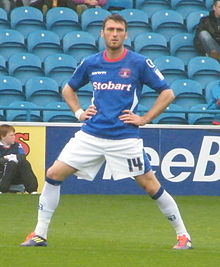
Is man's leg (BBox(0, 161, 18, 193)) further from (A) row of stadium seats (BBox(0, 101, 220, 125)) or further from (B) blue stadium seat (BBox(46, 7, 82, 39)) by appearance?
(B) blue stadium seat (BBox(46, 7, 82, 39))

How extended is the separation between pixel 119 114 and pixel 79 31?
31.0 ft

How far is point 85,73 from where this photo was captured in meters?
10.1

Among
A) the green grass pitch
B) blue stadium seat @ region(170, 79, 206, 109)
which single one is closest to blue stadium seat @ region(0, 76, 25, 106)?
the green grass pitch

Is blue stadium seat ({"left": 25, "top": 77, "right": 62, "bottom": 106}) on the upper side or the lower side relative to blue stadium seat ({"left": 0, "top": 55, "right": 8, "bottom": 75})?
lower

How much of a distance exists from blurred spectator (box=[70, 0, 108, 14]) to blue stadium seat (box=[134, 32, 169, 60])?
50.1 inches

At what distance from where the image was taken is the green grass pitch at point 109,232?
9133mm

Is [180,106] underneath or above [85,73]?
underneath

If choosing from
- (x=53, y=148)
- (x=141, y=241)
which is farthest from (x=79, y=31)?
(x=141, y=241)

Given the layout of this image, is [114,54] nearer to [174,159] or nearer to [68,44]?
[174,159]

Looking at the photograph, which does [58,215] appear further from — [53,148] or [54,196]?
[54,196]

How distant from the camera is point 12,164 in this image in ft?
53.1

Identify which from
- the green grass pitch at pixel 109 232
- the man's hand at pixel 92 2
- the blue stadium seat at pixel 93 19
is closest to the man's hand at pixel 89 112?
the green grass pitch at pixel 109 232

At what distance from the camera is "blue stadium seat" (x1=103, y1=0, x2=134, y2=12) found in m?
20.3

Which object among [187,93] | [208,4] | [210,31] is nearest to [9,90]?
[187,93]
